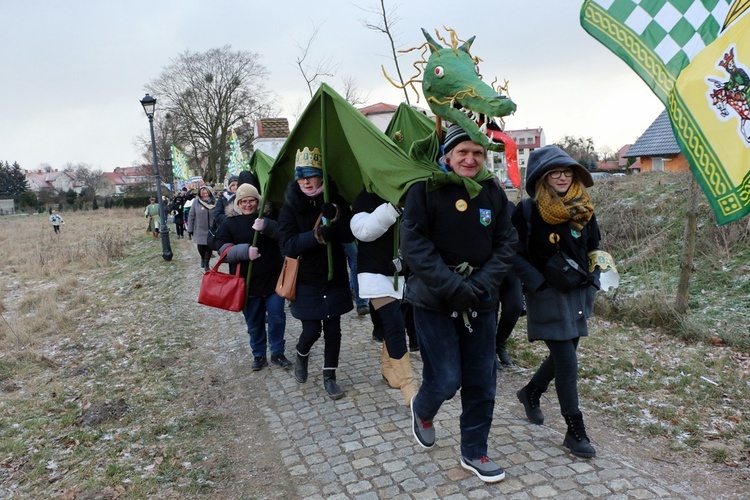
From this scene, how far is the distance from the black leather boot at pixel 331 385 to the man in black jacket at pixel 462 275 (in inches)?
62.9

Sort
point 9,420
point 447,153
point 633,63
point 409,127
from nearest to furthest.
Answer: point 447,153
point 633,63
point 409,127
point 9,420

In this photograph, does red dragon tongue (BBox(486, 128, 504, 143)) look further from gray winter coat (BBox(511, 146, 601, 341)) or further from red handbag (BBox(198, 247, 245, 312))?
red handbag (BBox(198, 247, 245, 312))

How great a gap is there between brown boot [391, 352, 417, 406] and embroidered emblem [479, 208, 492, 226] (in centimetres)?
167

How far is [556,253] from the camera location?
3.62 metres

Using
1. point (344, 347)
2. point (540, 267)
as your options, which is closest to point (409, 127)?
point (540, 267)

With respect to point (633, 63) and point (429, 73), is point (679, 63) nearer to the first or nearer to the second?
point (633, 63)

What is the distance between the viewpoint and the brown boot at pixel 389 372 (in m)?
4.67

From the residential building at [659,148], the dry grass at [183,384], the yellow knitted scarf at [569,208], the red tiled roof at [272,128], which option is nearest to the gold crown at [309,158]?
the yellow knitted scarf at [569,208]

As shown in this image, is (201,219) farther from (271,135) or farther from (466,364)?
(466,364)

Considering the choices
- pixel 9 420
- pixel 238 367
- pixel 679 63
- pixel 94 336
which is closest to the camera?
pixel 679 63

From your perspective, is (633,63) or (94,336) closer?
(633,63)

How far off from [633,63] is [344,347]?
4137 mm

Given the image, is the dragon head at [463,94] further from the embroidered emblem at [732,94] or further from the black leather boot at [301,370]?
the black leather boot at [301,370]

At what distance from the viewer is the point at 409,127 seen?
203 inches
